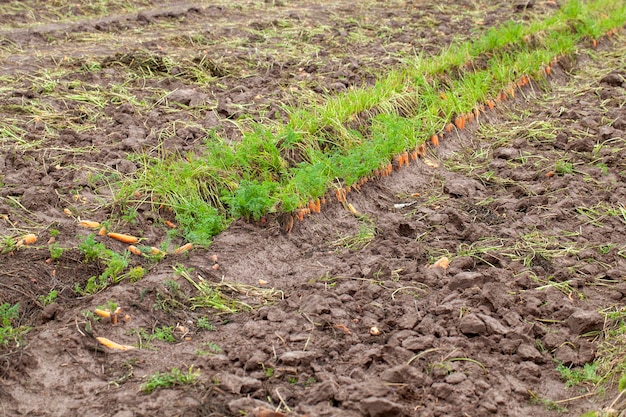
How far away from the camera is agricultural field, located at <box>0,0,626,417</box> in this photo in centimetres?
318

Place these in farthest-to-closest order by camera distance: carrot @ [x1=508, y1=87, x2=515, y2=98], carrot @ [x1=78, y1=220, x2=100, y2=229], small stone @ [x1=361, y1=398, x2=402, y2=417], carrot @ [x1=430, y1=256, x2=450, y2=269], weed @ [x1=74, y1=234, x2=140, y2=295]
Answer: carrot @ [x1=508, y1=87, x2=515, y2=98]
carrot @ [x1=78, y1=220, x2=100, y2=229]
carrot @ [x1=430, y1=256, x2=450, y2=269]
weed @ [x1=74, y1=234, x2=140, y2=295]
small stone @ [x1=361, y1=398, x2=402, y2=417]

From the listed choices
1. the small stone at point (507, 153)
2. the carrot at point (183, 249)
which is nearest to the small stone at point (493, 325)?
the carrot at point (183, 249)

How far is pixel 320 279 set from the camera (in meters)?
4.02

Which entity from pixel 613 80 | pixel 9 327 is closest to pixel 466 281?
pixel 9 327

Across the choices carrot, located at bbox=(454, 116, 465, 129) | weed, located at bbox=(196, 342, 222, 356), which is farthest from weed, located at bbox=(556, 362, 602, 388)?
carrot, located at bbox=(454, 116, 465, 129)

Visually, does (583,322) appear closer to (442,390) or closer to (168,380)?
(442,390)

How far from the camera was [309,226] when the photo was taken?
4.56 m

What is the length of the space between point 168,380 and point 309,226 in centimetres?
166

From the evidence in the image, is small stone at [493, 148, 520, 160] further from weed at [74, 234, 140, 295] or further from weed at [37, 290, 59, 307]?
weed at [37, 290, 59, 307]

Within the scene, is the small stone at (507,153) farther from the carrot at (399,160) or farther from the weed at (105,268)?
the weed at (105,268)

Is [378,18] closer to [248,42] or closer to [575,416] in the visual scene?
[248,42]

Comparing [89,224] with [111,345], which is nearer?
[111,345]

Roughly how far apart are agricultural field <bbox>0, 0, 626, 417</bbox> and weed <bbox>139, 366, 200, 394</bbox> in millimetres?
10

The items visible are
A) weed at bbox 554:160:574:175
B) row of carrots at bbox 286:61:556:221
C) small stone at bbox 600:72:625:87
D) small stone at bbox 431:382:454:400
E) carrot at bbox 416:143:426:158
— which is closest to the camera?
small stone at bbox 431:382:454:400
